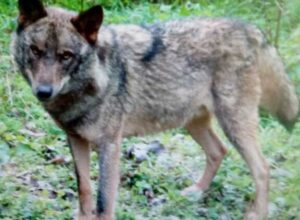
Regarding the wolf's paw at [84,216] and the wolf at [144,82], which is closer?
the wolf at [144,82]

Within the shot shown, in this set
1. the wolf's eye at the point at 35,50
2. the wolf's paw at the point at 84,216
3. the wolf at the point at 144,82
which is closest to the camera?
the wolf's eye at the point at 35,50

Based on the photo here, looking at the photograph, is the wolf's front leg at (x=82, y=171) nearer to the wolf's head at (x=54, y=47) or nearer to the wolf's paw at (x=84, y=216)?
the wolf's paw at (x=84, y=216)

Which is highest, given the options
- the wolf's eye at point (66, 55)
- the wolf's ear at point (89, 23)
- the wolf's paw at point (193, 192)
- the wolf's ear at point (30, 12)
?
the wolf's ear at point (30, 12)

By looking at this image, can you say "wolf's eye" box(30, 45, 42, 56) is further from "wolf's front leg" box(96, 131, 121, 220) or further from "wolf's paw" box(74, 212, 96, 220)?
"wolf's paw" box(74, 212, 96, 220)

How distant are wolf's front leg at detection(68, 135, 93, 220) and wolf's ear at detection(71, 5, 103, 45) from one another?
945 millimetres

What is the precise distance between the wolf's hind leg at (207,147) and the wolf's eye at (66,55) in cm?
184

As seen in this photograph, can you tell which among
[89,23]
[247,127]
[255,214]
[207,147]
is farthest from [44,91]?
[207,147]

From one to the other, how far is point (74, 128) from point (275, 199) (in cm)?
165

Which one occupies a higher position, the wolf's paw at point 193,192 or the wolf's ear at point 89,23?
the wolf's ear at point 89,23

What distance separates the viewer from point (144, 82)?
6.79 m

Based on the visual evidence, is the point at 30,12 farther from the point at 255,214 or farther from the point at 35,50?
the point at 255,214

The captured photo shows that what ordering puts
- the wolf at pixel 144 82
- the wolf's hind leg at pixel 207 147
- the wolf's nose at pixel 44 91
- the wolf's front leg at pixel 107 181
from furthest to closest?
the wolf's hind leg at pixel 207 147
the wolf's front leg at pixel 107 181
the wolf at pixel 144 82
the wolf's nose at pixel 44 91

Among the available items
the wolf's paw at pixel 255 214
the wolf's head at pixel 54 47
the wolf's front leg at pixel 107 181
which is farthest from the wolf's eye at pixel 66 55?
the wolf's paw at pixel 255 214

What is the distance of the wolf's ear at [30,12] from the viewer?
6078 mm
